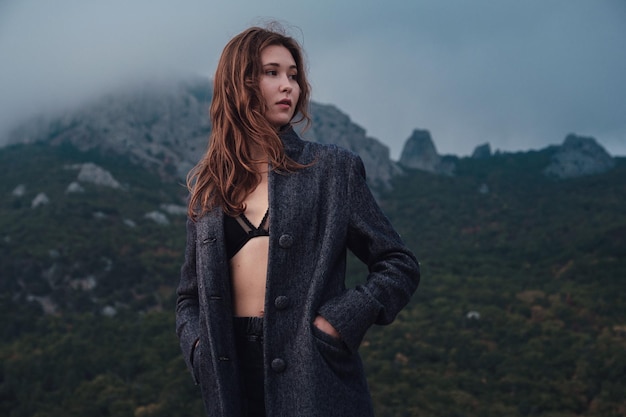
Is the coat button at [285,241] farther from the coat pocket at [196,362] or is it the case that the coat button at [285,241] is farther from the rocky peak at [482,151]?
the rocky peak at [482,151]

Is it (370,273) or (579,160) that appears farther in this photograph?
(579,160)

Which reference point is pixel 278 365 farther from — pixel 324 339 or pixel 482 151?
pixel 482 151

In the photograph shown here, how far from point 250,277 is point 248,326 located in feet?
0.48

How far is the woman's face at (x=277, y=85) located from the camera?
2.15 metres

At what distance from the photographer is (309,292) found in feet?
6.28

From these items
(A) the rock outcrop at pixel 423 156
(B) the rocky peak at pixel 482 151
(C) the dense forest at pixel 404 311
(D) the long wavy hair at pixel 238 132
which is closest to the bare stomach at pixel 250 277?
(D) the long wavy hair at pixel 238 132

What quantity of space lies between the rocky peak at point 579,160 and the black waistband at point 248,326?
73066 millimetres

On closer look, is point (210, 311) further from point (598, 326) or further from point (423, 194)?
point (423, 194)

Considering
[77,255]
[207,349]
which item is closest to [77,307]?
[77,255]

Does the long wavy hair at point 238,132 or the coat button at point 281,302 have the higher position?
the long wavy hair at point 238,132

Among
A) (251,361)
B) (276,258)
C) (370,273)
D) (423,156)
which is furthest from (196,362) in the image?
(423,156)

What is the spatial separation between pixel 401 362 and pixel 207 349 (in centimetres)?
2054

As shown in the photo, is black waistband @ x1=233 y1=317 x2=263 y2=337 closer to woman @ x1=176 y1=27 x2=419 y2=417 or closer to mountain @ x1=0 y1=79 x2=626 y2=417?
woman @ x1=176 y1=27 x2=419 y2=417

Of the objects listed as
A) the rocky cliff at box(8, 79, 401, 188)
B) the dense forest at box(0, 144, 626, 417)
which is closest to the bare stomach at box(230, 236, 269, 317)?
the dense forest at box(0, 144, 626, 417)
